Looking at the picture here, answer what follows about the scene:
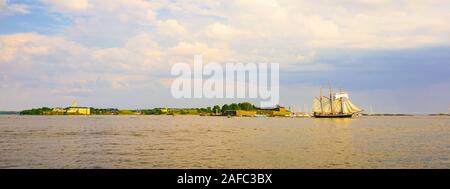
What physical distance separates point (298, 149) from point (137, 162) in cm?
2150

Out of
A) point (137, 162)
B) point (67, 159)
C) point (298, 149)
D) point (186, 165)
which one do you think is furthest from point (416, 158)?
point (67, 159)

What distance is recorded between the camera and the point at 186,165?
41406 mm
